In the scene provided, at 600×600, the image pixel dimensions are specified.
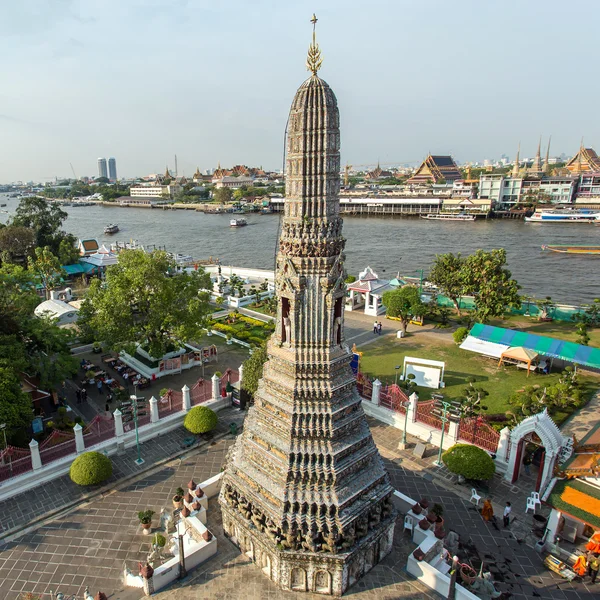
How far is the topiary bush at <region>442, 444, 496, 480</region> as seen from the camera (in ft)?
50.8

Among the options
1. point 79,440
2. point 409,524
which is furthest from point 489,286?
point 79,440

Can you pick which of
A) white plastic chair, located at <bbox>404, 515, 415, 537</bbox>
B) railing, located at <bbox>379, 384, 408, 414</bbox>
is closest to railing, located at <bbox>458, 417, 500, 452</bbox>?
railing, located at <bbox>379, 384, 408, 414</bbox>

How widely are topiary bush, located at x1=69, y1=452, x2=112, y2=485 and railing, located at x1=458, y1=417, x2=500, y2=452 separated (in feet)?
44.4

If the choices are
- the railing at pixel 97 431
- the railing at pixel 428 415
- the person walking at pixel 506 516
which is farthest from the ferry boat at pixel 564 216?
the railing at pixel 97 431

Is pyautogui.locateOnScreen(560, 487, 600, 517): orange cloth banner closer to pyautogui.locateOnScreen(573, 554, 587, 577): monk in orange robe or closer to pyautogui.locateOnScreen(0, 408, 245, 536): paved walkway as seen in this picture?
pyautogui.locateOnScreen(573, 554, 587, 577): monk in orange robe

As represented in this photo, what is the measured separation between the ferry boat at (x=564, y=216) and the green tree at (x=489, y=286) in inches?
2944

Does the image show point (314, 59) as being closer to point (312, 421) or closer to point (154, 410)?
point (312, 421)

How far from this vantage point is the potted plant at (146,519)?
13.9m

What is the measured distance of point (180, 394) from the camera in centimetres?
2067

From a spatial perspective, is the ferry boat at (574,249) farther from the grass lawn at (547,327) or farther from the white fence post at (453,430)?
the white fence post at (453,430)

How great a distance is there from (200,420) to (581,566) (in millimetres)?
13599

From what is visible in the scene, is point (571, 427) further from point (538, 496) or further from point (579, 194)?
point (579, 194)

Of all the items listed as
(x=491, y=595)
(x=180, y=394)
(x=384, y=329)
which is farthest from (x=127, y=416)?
(x=384, y=329)

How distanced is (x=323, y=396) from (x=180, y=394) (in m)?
10.8
